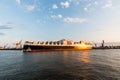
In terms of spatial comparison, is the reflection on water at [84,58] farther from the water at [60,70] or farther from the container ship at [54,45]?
the container ship at [54,45]

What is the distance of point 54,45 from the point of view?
127938 millimetres

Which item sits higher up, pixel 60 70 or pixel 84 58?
pixel 60 70

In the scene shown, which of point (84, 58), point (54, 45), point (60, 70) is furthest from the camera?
point (54, 45)

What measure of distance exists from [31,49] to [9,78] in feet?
285

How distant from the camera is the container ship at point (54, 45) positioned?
109 m

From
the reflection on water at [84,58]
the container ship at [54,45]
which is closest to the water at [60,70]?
the reflection on water at [84,58]

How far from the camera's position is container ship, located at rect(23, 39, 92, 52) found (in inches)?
4297

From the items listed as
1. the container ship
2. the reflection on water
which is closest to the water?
the reflection on water

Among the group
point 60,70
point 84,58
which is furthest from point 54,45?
point 60,70

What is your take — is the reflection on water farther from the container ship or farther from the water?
the container ship

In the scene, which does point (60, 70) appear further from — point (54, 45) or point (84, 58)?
point (54, 45)

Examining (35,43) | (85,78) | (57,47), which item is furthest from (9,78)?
(57,47)

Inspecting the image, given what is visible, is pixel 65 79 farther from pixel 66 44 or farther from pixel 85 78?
pixel 66 44

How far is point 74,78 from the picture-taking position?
851 inches
